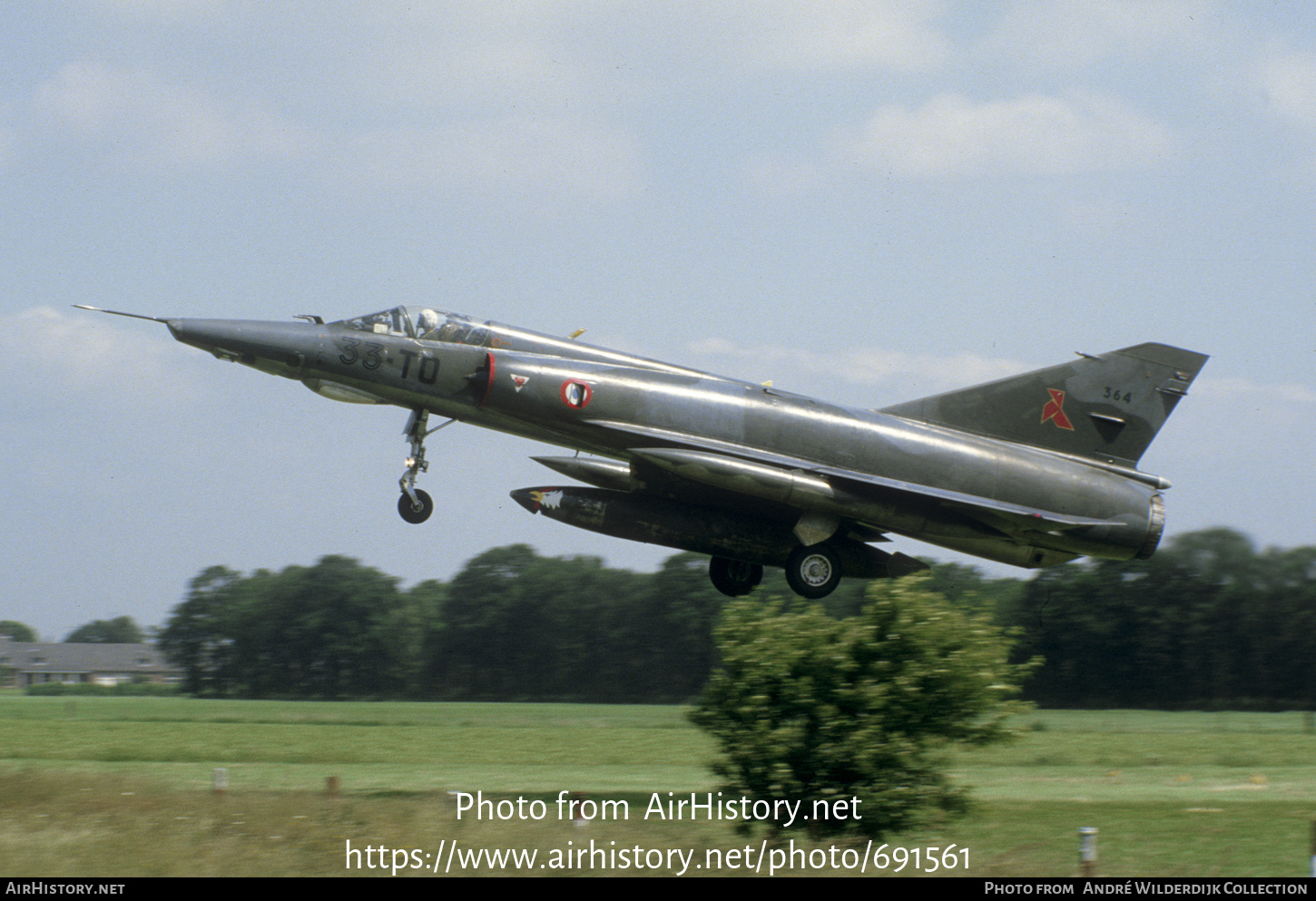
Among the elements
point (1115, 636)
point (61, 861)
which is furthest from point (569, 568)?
point (61, 861)

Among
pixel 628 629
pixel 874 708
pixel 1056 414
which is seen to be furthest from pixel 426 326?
pixel 628 629

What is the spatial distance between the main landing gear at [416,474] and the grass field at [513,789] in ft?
15.9

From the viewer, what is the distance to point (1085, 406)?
21672mm

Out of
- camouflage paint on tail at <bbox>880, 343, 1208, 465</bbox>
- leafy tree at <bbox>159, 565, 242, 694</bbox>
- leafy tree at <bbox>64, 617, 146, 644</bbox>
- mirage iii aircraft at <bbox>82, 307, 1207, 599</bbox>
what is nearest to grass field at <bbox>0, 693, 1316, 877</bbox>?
mirage iii aircraft at <bbox>82, 307, 1207, 599</bbox>

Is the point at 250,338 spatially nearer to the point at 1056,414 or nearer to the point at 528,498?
the point at 528,498

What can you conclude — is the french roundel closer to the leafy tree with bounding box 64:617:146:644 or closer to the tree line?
the tree line

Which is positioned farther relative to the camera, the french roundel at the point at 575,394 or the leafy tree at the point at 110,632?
the leafy tree at the point at 110,632

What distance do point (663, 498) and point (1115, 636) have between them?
38265mm

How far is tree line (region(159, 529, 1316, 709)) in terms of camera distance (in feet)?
160

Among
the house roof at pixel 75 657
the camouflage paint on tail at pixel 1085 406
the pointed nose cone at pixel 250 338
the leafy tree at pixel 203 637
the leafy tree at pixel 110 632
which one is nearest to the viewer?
the pointed nose cone at pixel 250 338

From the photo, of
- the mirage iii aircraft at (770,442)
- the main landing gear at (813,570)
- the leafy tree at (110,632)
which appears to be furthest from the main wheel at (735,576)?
the leafy tree at (110,632)

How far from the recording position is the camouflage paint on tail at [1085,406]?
70.6ft

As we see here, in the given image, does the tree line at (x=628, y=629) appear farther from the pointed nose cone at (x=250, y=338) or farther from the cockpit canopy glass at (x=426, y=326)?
the pointed nose cone at (x=250, y=338)

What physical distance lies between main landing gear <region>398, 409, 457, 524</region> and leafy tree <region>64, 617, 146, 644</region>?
116551mm
